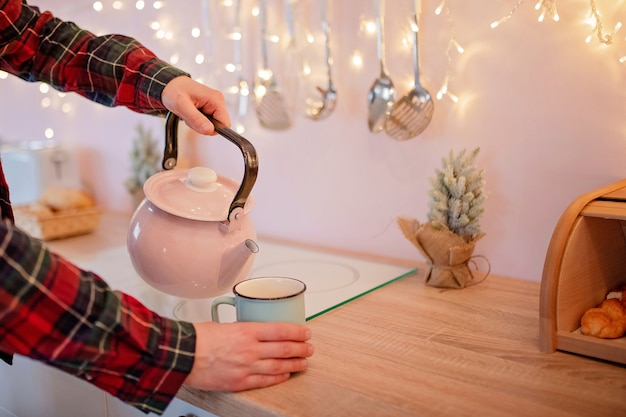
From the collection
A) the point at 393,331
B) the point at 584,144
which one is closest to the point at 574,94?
the point at 584,144

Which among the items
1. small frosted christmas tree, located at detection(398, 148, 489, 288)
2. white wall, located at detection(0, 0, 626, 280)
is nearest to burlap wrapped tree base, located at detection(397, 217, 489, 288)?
small frosted christmas tree, located at detection(398, 148, 489, 288)

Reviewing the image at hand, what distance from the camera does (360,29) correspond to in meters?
1.22

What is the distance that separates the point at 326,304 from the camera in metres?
0.99

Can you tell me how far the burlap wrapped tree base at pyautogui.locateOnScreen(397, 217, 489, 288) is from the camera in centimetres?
102

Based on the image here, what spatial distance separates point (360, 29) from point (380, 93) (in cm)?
14

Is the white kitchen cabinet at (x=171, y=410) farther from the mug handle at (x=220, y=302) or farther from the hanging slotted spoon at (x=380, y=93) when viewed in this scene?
the hanging slotted spoon at (x=380, y=93)

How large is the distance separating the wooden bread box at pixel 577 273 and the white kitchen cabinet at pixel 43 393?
0.64 metres

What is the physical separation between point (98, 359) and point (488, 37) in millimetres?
813

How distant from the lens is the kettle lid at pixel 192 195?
83 centimetres

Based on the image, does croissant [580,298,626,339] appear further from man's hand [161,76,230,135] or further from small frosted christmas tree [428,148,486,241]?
man's hand [161,76,230,135]

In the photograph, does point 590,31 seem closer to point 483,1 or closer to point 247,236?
point 483,1

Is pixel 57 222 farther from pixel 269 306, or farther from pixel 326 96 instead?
pixel 269 306

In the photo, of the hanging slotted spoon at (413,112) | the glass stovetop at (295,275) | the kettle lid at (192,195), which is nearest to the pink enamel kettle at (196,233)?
the kettle lid at (192,195)

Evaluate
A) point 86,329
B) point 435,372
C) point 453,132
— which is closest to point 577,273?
point 435,372
